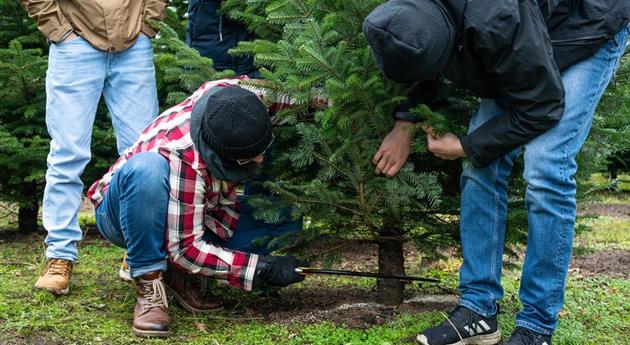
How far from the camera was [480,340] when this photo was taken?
3035mm

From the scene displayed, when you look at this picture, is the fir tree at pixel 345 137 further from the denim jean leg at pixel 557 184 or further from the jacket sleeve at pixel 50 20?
the jacket sleeve at pixel 50 20

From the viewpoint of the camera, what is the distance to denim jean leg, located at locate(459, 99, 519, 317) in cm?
295

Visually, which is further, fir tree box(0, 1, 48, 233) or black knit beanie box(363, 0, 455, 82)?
fir tree box(0, 1, 48, 233)

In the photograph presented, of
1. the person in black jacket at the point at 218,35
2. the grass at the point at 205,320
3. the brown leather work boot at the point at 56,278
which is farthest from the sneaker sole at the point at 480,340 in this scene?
the brown leather work boot at the point at 56,278

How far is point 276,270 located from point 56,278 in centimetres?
124

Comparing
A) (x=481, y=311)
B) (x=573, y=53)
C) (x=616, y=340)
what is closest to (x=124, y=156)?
(x=481, y=311)

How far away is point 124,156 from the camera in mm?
3543

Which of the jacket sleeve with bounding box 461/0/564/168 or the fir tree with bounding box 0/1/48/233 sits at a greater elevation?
the jacket sleeve with bounding box 461/0/564/168

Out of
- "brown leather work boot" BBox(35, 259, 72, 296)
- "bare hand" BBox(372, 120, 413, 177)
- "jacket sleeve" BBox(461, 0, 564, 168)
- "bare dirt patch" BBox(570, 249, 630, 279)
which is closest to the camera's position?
"jacket sleeve" BBox(461, 0, 564, 168)

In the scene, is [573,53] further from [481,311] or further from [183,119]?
[183,119]

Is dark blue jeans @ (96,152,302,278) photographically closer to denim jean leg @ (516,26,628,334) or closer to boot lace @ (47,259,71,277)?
boot lace @ (47,259,71,277)

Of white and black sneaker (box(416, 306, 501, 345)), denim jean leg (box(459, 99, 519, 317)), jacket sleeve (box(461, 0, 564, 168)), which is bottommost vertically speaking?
white and black sneaker (box(416, 306, 501, 345))

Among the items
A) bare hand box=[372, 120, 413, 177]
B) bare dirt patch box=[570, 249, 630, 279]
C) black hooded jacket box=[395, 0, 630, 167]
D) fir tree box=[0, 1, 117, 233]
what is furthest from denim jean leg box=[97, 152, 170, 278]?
bare dirt patch box=[570, 249, 630, 279]

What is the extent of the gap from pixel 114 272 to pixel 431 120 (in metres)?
2.42
